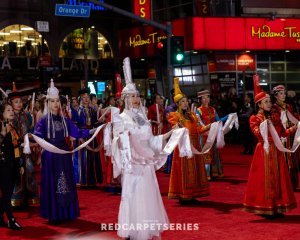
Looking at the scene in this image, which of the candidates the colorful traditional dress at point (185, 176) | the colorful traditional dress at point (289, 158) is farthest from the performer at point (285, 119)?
the colorful traditional dress at point (185, 176)

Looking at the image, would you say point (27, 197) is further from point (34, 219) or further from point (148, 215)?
point (148, 215)

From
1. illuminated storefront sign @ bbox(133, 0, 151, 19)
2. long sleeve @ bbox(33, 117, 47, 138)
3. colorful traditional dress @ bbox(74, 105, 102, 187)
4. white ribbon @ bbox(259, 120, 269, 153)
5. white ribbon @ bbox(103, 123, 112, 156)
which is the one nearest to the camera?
white ribbon @ bbox(103, 123, 112, 156)

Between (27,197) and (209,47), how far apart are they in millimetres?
17434

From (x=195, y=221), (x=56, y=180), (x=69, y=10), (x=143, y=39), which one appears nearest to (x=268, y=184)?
(x=195, y=221)

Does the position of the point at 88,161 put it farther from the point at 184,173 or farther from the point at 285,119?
the point at 285,119

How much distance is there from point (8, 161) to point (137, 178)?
7.45 feet

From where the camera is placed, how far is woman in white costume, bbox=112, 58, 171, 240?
23.2 ft

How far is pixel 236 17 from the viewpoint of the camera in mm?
26891

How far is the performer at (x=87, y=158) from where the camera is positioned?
42.0ft

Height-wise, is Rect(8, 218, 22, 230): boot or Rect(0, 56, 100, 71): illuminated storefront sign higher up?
Rect(0, 56, 100, 71): illuminated storefront sign

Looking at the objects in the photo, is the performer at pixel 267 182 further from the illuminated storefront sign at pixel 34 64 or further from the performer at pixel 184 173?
the illuminated storefront sign at pixel 34 64

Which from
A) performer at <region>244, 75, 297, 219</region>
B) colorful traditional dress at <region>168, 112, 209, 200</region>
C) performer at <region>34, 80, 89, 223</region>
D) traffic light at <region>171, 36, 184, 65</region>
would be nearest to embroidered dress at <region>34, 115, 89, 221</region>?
performer at <region>34, 80, 89, 223</region>

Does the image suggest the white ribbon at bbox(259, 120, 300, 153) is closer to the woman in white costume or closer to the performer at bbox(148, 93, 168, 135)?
the woman in white costume

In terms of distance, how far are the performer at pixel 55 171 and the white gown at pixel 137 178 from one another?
181 cm
